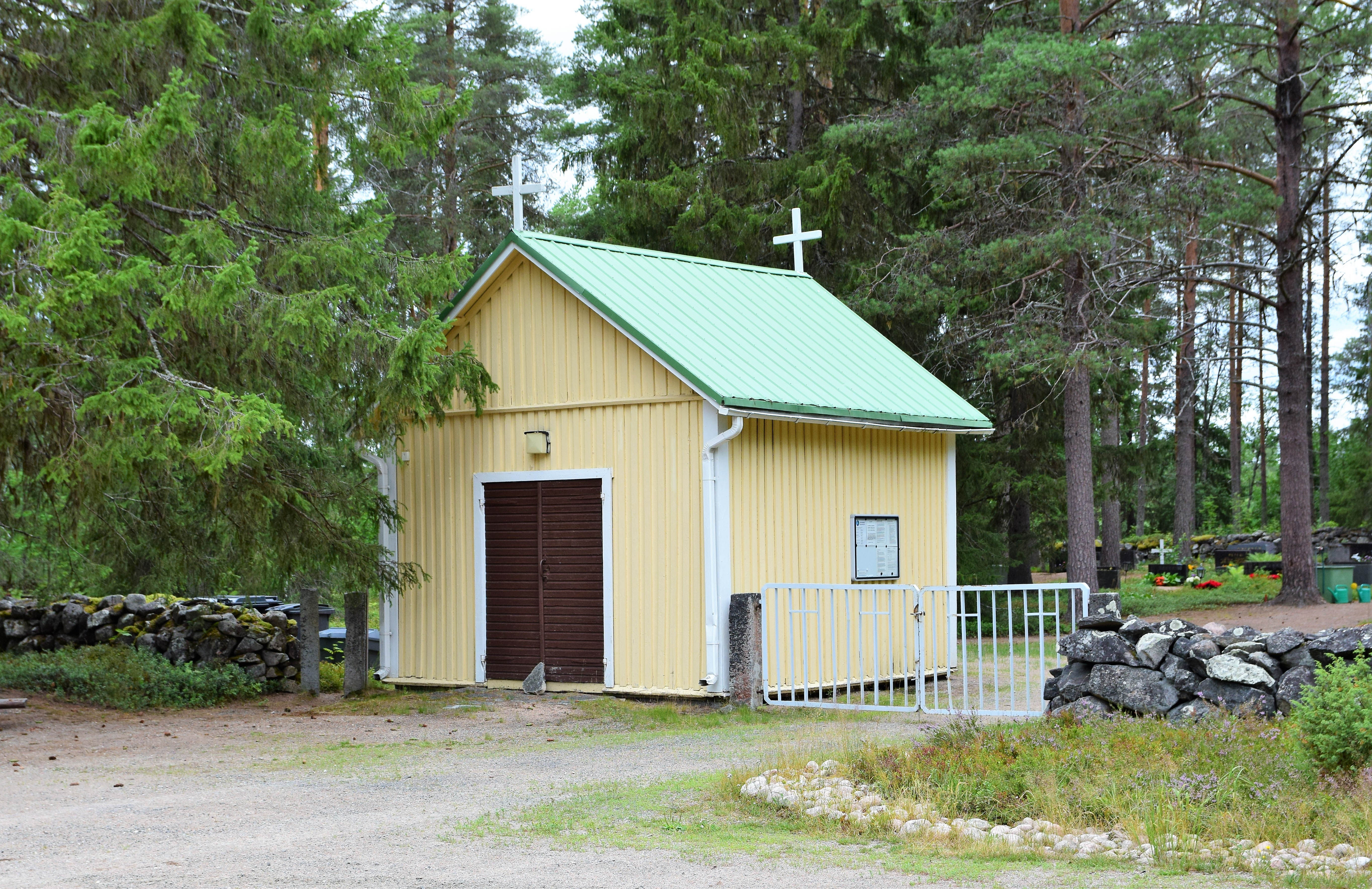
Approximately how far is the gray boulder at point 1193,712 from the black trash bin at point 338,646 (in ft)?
31.2

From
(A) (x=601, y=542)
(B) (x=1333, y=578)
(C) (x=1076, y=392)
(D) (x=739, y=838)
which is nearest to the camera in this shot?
(D) (x=739, y=838)

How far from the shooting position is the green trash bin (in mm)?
24906

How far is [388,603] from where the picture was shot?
15086 mm

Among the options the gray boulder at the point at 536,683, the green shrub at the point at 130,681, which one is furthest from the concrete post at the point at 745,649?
the green shrub at the point at 130,681

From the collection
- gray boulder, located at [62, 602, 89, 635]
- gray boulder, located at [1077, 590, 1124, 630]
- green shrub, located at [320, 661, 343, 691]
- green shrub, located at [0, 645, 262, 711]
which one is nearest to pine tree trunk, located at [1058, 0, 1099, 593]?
gray boulder, located at [1077, 590, 1124, 630]

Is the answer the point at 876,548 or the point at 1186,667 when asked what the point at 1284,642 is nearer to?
the point at 1186,667

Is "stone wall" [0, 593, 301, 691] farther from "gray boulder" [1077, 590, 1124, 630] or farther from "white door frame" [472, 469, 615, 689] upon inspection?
"gray boulder" [1077, 590, 1124, 630]

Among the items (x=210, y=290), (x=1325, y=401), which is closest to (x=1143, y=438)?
(x=1325, y=401)

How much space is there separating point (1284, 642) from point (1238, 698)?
0.48 metres

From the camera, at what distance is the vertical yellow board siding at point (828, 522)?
43.2 ft

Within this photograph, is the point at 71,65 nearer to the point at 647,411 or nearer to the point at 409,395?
the point at 409,395

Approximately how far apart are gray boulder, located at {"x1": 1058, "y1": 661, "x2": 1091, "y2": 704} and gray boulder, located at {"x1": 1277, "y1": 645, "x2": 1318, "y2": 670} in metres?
1.32

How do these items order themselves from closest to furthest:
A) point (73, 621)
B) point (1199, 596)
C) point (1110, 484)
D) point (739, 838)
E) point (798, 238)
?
point (739, 838) → point (73, 621) → point (798, 238) → point (1199, 596) → point (1110, 484)

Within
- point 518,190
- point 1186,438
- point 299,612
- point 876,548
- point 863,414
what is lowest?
point 299,612
